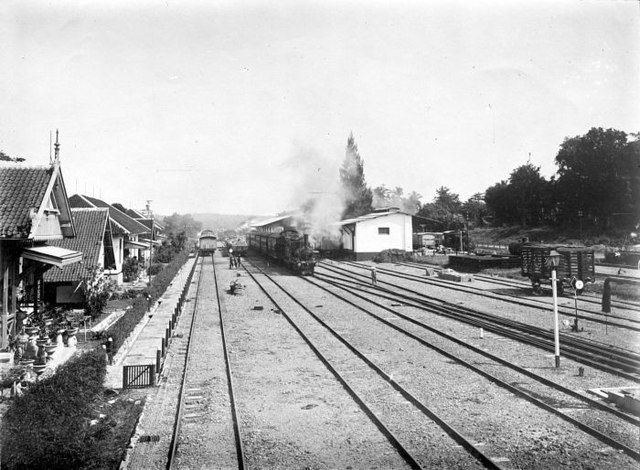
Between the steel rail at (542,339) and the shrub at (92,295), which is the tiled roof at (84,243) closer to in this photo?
the shrub at (92,295)

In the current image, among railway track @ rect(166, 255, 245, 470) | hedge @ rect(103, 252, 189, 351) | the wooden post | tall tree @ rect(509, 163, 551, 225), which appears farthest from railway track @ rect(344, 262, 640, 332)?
tall tree @ rect(509, 163, 551, 225)

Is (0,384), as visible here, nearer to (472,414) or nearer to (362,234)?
(472,414)

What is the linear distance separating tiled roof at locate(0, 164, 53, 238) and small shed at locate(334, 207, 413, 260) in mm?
32820

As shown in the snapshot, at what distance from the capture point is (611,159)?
50906mm

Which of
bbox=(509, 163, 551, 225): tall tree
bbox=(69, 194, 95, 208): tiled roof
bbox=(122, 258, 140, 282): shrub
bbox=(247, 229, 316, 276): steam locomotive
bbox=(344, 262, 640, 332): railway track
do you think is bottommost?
bbox=(344, 262, 640, 332): railway track

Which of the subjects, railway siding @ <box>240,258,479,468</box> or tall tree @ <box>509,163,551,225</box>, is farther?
tall tree @ <box>509,163,551,225</box>

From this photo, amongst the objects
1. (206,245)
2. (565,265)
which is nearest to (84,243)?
(565,265)

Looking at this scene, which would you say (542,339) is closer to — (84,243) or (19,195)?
(19,195)

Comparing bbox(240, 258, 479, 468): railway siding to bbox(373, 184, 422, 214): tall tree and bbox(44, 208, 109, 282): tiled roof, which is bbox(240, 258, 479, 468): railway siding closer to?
bbox(44, 208, 109, 282): tiled roof

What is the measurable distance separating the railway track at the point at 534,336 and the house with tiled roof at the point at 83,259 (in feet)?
42.4

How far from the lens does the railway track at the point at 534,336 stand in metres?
11.3

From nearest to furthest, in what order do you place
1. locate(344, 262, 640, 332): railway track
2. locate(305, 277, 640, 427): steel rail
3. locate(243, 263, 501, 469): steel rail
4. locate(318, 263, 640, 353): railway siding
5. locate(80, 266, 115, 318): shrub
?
locate(243, 263, 501, 469): steel rail < locate(305, 277, 640, 427): steel rail < locate(318, 263, 640, 353): railway siding < locate(344, 262, 640, 332): railway track < locate(80, 266, 115, 318): shrub

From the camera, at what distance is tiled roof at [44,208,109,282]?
55.9 feet

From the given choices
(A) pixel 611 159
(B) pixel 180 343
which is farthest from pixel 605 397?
(A) pixel 611 159
